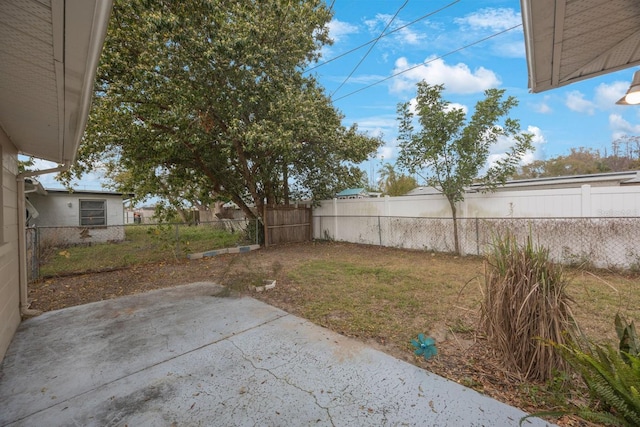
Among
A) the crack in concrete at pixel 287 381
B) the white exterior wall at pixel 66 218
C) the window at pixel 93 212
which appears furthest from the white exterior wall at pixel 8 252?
the window at pixel 93 212

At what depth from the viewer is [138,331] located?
3.18 metres

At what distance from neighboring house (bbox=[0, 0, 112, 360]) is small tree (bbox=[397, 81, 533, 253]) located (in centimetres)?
651

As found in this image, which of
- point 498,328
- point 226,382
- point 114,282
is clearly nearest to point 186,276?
point 114,282

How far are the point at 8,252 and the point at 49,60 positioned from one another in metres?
2.73

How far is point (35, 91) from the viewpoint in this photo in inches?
79.9

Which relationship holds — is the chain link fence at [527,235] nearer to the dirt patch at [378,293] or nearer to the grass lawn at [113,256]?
the dirt patch at [378,293]

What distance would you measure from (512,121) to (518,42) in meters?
1.72

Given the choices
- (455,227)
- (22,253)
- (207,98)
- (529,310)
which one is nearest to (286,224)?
(207,98)

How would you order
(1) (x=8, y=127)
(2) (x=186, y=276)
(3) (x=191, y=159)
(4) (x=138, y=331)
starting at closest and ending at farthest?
(1) (x=8, y=127) → (4) (x=138, y=331) → (2) (x=186, y=276) → (3) (x=191, y=159)

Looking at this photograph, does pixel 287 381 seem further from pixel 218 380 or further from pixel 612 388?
pixel 612 388

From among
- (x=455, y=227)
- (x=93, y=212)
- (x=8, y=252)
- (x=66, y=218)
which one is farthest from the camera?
(x=93, y=212)

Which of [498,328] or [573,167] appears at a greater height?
[573,167]

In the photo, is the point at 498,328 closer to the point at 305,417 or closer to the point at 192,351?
the point at 305,417

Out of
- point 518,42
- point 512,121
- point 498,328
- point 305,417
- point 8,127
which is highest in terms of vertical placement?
point 518,42
